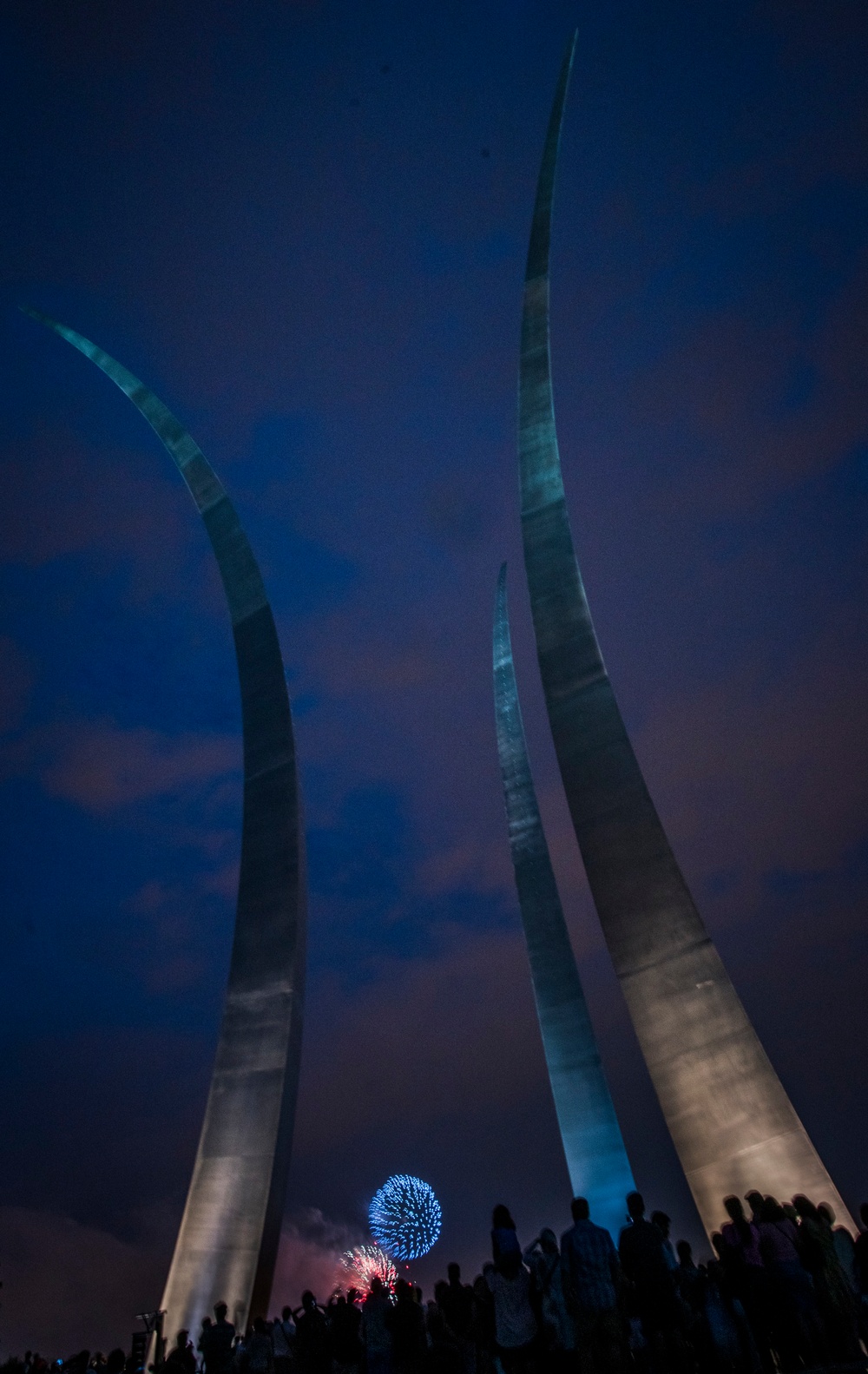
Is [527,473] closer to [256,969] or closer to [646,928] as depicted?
[646,928]

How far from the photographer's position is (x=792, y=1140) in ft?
27.6

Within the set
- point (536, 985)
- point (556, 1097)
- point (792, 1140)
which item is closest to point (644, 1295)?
point (792, 1140)

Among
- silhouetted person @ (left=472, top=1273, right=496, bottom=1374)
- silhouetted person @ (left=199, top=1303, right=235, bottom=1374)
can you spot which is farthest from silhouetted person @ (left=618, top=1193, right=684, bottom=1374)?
silhouetted person @ (left=199, top=1303, right=235, bottom=1374)

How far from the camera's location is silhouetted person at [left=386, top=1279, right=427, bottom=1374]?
5797 mm

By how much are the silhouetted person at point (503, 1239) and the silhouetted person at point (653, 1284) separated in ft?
1.92

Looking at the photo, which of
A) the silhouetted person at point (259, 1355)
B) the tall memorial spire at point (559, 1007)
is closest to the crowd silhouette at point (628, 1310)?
the silhouetted person at point (259, 1355)

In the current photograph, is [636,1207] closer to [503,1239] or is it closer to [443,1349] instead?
[503,1239]

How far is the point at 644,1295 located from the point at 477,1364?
2.63m

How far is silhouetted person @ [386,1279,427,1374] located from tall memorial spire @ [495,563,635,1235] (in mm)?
8124

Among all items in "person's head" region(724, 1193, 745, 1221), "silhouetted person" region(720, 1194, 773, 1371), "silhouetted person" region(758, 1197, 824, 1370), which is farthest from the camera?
"person's head" region(724, 1193, 745, 1221)

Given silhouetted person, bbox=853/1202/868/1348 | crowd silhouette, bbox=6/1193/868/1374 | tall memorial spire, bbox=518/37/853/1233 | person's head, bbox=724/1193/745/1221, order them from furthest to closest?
tall memorial spire, bbox=518/37/853/1233 < person's head, bbox=724/1193/745/1221 < silhouetted person, bbox=853/1202/868/1348 < crowd silhouette, bbox=6/1193/868/1374

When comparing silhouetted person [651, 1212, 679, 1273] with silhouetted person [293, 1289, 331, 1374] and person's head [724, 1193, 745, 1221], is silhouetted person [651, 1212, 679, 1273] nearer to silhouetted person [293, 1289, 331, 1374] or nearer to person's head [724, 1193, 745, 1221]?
person's head [724, 1193, 745, 1221]

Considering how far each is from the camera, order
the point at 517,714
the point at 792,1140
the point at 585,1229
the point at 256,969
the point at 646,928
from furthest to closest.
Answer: the point at 517,714 → the point at 256,969 → the point at 646,928 → the point at 792,1140 → the point at 585,1229

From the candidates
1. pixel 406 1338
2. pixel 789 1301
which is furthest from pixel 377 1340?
pixel 789 1301
